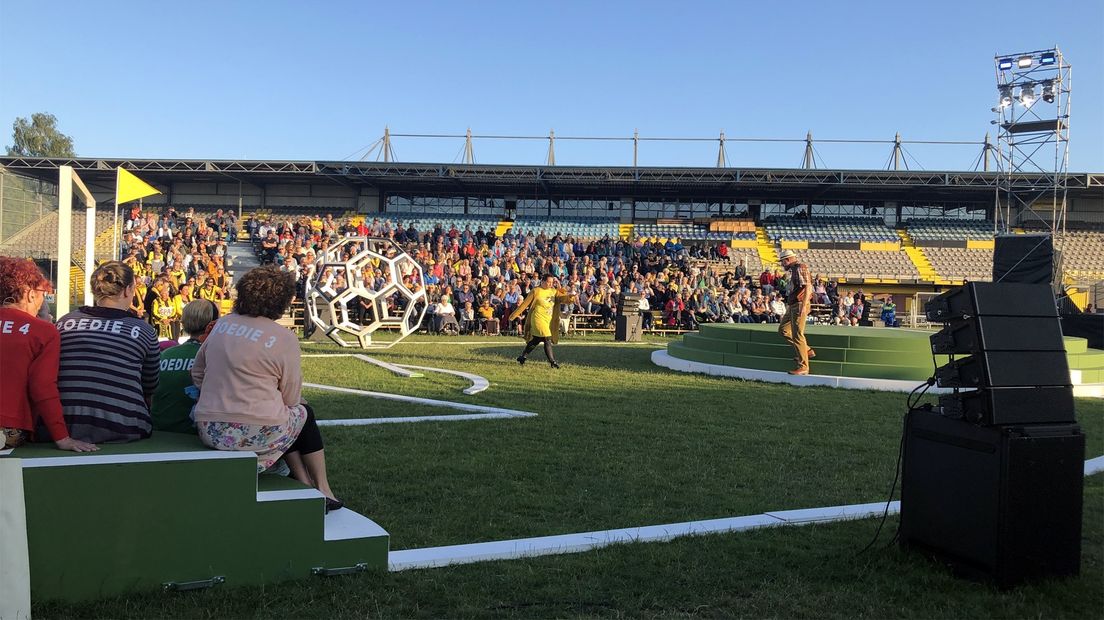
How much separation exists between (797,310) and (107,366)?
11.3 metres

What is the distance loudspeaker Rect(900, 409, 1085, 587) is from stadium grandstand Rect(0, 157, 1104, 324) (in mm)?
29466

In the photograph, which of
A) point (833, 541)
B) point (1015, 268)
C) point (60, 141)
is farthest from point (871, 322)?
point (60, 141)

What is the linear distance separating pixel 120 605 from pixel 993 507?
4182 mm

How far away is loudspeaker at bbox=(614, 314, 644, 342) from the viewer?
24.1 meters

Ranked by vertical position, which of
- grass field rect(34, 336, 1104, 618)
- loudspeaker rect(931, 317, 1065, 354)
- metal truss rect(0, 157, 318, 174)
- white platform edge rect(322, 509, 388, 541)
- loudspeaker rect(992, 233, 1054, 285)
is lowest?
grass field rect(34, 336, 1104, 618)

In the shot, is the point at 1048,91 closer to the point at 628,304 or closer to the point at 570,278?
the point at 628,304

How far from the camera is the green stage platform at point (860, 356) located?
13.7m

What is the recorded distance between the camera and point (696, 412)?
9.95 meters

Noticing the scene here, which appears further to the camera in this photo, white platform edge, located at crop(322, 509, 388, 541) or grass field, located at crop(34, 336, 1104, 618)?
white platform edge, located at crop(322, 509, 388, 541)

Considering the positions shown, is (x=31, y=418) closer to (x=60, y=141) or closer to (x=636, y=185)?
(x=636, y=185)

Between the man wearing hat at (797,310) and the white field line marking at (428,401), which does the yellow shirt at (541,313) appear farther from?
the white field line marking at (428,401)

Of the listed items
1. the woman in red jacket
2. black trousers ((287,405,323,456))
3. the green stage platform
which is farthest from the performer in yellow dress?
the woman in red jacket

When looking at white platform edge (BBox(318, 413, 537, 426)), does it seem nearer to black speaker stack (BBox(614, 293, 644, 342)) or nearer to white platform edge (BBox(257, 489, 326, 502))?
white platform edge (BBox(257, 489, 326, 502))

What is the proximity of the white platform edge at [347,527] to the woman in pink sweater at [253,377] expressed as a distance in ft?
1.52
